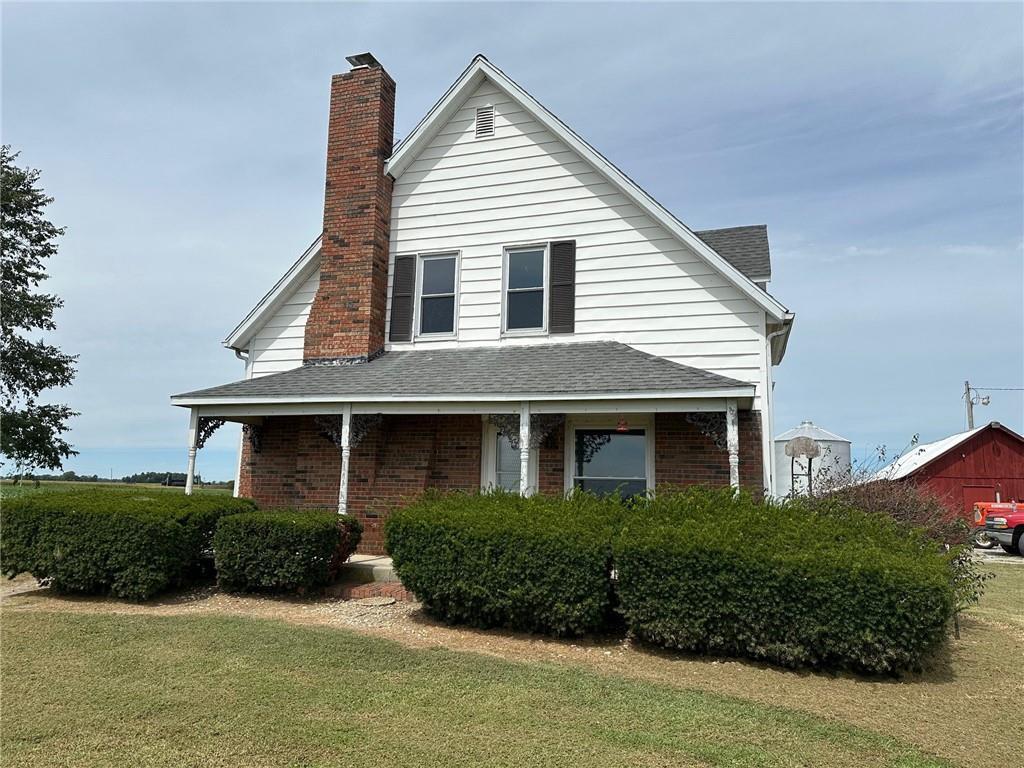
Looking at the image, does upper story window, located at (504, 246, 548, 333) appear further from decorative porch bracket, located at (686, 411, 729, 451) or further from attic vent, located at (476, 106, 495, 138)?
decorative porch bracket, located at (686, 411, 729, 451)

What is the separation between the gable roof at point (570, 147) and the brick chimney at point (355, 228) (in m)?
0.64

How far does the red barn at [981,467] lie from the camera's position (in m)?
26.1

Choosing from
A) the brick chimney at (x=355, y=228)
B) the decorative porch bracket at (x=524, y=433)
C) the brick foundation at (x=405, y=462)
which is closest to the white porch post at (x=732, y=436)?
the brick foundation at (x=405, y=462)

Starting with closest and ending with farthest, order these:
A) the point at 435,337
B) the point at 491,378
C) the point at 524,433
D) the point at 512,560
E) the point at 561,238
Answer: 1. the point at 512,560
2. the point at 524,433
3. the point at 491,378
4. the point at 561,238
5. the point at 435,337

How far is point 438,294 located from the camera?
12.4 m

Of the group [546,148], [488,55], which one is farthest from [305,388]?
[488,55]

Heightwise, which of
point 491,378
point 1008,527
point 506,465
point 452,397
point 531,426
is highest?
point 491,378

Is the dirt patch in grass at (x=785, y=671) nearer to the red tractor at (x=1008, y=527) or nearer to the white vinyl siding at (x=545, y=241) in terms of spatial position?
the white vinyl siding at (x=545, y=241)

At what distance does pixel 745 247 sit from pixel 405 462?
280 inches

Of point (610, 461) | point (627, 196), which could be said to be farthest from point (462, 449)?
point (627, 196)

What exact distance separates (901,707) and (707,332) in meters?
6.38

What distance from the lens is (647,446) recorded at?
10727 millimetres

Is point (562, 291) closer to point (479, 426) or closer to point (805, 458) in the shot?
point (479, 426)

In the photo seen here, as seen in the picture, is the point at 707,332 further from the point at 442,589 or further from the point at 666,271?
the point at 442,589
